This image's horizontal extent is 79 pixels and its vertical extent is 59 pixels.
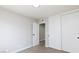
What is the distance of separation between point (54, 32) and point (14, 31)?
2611 millimetres

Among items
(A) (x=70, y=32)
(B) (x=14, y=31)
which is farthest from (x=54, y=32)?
(B) (x=14, y=31)

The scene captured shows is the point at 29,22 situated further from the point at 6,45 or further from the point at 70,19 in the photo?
the point at 70,19

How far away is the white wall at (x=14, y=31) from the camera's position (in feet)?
11.0

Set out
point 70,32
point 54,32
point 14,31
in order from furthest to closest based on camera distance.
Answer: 1. point 54,32
2. point 14,31
3. point 70,32

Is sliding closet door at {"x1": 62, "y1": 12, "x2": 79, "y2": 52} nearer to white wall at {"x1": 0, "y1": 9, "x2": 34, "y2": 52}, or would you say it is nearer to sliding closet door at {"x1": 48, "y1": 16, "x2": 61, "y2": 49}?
sliding closet door at {"x1": 48, "y1": 16, "x2": 61, "y2": 49}

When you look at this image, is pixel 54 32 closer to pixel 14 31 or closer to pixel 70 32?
pixel 70 32

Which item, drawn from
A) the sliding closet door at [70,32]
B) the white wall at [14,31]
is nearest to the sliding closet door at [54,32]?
the sliding closet door at [70,32]

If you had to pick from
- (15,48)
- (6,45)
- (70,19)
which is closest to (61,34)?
(70,19)

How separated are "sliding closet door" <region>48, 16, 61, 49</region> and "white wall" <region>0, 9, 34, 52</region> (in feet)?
5.40

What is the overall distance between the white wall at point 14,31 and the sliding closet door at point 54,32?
5.40 feet

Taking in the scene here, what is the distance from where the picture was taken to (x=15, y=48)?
406cm

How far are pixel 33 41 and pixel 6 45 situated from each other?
8.18 feet

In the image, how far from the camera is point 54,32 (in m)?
4.71
